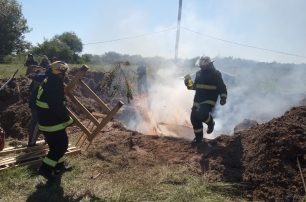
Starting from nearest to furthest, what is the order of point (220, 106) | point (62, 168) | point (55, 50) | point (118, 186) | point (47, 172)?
point (118, 186) < point (47, 172) < point (62, 168) < point (220, 106) < point (55, 50)

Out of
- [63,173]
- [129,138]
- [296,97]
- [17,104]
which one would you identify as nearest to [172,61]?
[296,97]

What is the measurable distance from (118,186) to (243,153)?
2.35 metres

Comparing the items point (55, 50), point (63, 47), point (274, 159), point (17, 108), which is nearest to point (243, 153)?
point (274, 159)

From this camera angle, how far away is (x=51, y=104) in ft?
19.3

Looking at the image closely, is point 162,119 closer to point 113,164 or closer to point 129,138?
point 129,138

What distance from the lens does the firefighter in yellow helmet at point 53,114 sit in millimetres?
5902

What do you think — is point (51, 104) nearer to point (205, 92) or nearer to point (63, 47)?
point (205, 92)

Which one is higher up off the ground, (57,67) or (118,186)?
(57,67)

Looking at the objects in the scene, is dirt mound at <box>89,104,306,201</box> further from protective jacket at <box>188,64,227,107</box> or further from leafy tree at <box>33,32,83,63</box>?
leafy tree at <box>33,32,83,63</box>

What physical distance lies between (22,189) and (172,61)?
20.8m

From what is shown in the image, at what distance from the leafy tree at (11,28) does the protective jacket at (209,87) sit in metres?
29.0

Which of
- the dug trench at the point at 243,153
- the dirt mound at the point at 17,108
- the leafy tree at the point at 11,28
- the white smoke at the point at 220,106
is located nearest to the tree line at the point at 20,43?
the leafy tree at the point at 11,28

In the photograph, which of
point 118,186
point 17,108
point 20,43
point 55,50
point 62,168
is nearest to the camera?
point 118,186

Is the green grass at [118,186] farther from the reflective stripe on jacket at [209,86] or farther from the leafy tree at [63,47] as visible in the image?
the leafy tree at [63,47]
